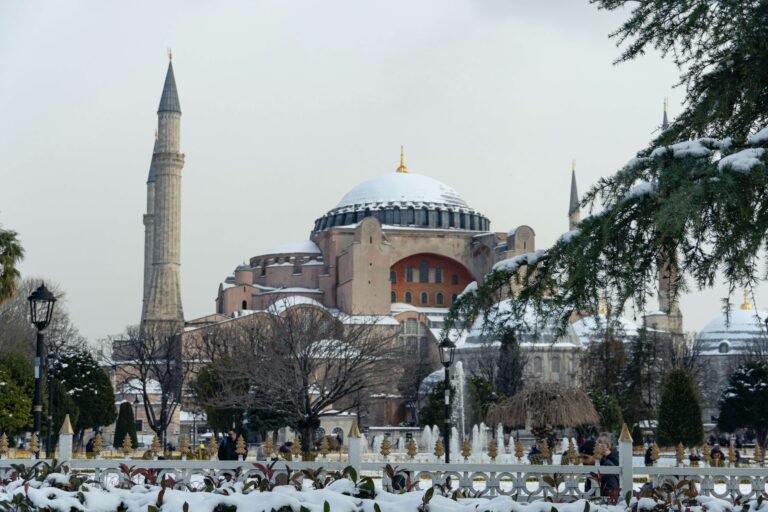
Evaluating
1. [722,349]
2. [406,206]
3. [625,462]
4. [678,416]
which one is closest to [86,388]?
[678,416]

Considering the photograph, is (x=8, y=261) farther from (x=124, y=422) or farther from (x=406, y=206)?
(x=406, y=206)

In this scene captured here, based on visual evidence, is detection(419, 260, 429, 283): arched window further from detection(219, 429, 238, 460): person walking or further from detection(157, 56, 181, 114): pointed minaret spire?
detection(219, 429, 238, 460): person walking

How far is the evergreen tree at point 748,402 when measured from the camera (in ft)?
143

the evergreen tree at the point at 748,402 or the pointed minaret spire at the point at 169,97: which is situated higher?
the pointed minaret spire at the point at 169,97

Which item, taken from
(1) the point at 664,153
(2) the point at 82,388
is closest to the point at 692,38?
(1) the point at 664,153

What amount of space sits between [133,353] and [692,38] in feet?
158

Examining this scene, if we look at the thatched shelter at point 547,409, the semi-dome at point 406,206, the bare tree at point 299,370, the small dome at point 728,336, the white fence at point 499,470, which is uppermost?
the semi-dome at point 406,206

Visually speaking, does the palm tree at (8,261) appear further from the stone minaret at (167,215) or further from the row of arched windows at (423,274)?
the row of arched windows at (423,274)

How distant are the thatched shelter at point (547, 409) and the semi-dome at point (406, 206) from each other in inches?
1588

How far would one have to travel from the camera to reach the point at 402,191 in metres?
78.6

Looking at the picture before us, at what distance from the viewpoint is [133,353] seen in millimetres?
54469

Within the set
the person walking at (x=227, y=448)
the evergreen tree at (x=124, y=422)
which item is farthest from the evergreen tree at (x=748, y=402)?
the person walking at (x=227, y=448)

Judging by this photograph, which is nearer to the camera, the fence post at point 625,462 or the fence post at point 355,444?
the fence post at point 625,462

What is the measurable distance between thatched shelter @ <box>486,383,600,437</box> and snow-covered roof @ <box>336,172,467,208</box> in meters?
42.2
